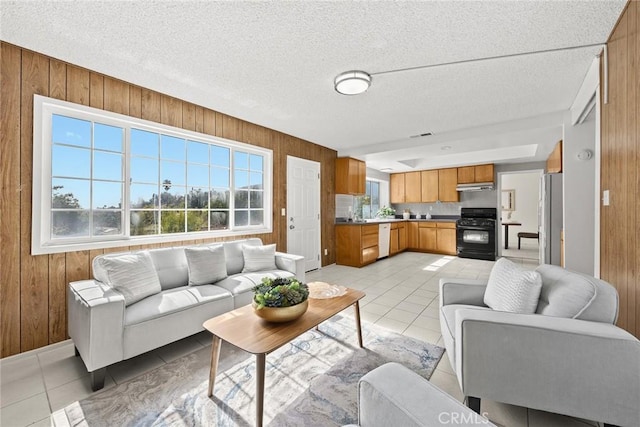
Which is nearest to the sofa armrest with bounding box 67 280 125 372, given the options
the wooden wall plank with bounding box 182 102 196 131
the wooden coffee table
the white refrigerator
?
the wooden coffee table

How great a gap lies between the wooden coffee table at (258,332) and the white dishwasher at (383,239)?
393cm

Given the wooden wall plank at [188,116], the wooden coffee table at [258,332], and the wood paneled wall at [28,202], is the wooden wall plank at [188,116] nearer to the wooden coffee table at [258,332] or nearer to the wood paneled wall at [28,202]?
the wood paneled wall at [28,202]

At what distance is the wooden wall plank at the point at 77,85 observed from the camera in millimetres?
2262

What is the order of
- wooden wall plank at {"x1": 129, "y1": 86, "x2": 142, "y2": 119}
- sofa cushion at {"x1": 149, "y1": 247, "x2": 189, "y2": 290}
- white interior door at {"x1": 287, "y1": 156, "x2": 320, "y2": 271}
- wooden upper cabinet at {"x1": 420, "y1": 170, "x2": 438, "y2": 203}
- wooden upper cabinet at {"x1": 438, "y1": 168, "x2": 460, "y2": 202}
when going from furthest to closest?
1. wooden upper cabinet at {"x1": 420, "y1": 170, "x2": 438, "y2": 203}
2. wooden upper cabinet at {"x1": 438, "y1": 168, "x2": 460, "y2": 202}
3. white interior door at {"x1": 287, "y1": 156, "x2": 320, "y2": 271}
4. wooden wall plank at {"x1": 129, "y1": 86, "x2": 142, "y2": 119}
5. sofa cushion at {"x1": 149, "y1": 247, "x2": 189, "y2": 290}

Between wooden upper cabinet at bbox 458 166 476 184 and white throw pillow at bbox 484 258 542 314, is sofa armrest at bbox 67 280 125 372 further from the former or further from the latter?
wooden upper cabinet at bbox 458 166 476 184

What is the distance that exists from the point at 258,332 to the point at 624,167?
8.22 feet

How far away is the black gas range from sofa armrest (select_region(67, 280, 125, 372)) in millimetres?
6525

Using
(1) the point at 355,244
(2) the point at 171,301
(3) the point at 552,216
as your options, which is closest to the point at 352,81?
(2) the point at 171,301

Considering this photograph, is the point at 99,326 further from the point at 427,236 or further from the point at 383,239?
the point at 427,236

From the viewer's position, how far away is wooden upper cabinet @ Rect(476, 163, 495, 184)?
615 centimetres

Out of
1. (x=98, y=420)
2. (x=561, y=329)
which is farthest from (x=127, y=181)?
(x=561, y=329)

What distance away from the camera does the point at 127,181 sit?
2637mm

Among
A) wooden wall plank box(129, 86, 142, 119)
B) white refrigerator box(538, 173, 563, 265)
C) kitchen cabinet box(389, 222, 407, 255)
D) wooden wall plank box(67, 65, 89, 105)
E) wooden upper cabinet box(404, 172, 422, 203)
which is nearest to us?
wooden wall plank box(67, 65, 89, 105)

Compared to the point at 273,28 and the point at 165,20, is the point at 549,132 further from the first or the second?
the point at 165,20
